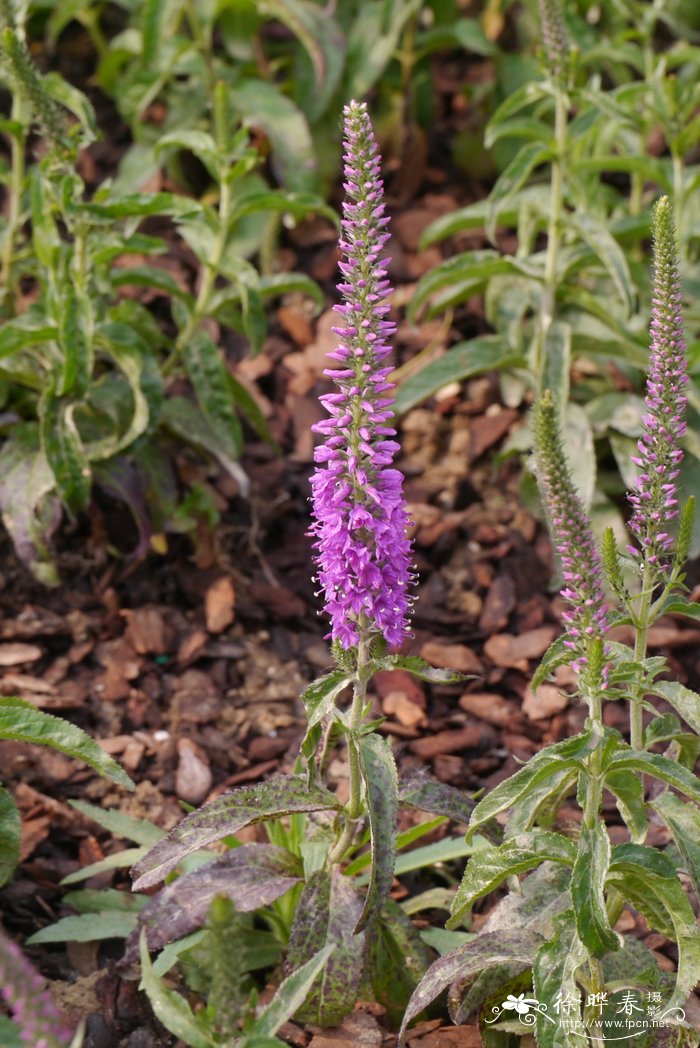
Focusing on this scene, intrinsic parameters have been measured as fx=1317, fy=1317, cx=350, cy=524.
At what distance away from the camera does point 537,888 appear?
3230 millimetres

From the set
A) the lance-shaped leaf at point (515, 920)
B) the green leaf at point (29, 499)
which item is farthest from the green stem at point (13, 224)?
the lance-shaped leaf at point (515, 920)

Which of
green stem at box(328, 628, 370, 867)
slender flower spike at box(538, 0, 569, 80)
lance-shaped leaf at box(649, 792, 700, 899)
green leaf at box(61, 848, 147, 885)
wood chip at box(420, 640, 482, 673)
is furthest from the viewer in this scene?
wood chip at box(420, 640, 482, 673)

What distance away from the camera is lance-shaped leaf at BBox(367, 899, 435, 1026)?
340 cm

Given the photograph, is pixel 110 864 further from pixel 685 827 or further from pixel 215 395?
pixel 215 395

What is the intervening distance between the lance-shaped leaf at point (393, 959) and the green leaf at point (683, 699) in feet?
3.11

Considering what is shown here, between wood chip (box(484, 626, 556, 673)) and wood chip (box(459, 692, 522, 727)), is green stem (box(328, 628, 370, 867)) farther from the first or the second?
wood chip (box(484, 626, 556, 673))

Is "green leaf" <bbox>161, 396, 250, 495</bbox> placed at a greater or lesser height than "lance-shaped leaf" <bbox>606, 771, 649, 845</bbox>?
greater

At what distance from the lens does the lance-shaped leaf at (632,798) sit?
3.08 meters

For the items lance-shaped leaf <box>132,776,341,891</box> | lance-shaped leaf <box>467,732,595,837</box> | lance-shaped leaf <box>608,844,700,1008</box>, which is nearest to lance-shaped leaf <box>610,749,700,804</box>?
lance-shaped leaf <box>467,732,595,837</box>

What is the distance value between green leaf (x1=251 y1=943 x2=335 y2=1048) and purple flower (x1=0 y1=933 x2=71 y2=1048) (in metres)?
0.45

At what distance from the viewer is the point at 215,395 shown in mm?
4762

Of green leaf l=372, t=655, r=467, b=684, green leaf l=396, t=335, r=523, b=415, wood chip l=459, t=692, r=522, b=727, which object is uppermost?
green leaf l=396, t=335, r=523, b=415

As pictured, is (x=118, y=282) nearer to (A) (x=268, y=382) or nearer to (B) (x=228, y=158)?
(B) (x=228, y=158)

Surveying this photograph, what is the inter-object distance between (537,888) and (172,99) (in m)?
4.16
